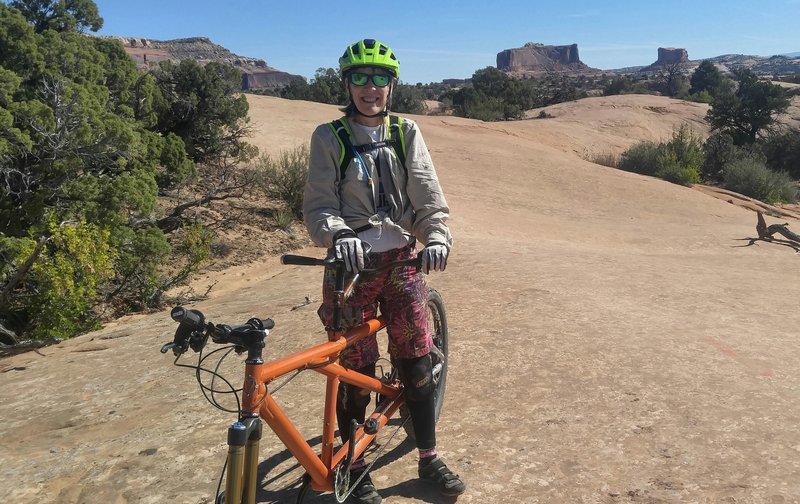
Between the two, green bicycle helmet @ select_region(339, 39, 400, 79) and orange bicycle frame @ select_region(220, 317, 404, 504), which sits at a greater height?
green bicycle helmet @ select_region(339, 39, 400, 79)

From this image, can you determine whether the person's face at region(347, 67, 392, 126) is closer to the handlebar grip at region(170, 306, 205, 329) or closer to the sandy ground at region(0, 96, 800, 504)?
the handlebar grip at region(170, 306, 205, 329)

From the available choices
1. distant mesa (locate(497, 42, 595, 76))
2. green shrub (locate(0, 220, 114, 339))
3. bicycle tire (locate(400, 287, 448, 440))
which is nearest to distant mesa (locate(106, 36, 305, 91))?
distant mesa (locate(497, 42, 595, 76))

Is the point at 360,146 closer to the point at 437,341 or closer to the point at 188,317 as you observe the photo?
the point at 188,317

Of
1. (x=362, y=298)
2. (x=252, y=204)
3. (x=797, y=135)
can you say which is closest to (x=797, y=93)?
(x=797, y=135)

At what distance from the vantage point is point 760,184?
58.4 ft

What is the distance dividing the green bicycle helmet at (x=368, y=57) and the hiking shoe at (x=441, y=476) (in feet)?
5.27

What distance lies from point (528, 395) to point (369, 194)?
1.55m

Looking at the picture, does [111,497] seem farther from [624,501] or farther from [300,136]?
[300,136]

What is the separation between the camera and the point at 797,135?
2348cm

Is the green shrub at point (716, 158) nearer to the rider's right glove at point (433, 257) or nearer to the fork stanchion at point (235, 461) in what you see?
the rider's right glove at point (433, 257)

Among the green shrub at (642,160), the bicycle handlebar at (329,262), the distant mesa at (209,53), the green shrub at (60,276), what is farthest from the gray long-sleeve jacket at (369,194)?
the distant mesa at (209,53)

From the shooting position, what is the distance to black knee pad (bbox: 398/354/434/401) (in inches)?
104

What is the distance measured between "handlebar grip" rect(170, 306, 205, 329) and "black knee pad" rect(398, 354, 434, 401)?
1.04 metres

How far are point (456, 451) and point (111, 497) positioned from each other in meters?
1.50
